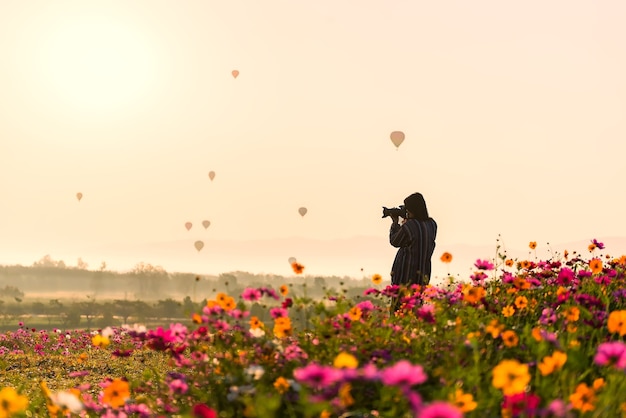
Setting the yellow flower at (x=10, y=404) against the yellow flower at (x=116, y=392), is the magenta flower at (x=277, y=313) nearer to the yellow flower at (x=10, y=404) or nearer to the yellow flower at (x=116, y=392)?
the yellow flower at (x=116, y=392)

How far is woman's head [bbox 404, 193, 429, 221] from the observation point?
11.2 m

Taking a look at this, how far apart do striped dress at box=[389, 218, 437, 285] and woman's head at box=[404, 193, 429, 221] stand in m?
0.10

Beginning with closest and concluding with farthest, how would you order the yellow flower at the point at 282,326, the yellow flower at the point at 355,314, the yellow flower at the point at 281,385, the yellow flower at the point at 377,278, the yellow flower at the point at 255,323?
the yellow flower at the point at 281,385
the yellow flower at the point at 282,326
the yellow flower at the point at 255,323
the yellow flower at the point at 355,314
the yellow flower at the point at 377,278

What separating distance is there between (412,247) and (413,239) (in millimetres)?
138

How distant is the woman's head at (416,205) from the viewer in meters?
11.2

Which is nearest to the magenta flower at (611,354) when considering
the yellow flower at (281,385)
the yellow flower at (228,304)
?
the yellow flower at (281,385)

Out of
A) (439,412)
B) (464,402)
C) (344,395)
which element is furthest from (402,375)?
(464,402)

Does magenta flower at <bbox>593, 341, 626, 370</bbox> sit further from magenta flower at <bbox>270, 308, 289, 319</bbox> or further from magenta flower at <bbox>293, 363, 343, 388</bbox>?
magenta flower at <bbox>270, 308, 289, 319</bbox>

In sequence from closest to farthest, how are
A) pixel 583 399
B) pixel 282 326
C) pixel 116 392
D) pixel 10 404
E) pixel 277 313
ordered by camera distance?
pixel 10 404
pixel 583 399
pixel 116 392
pixel 282 326
pixel 277 313

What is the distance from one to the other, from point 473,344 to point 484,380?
577mm

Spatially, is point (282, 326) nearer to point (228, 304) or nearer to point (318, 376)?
point (228, 304)

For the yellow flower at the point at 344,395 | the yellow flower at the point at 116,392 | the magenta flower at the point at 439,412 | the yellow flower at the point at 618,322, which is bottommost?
the yellow flower at the point at 116,392

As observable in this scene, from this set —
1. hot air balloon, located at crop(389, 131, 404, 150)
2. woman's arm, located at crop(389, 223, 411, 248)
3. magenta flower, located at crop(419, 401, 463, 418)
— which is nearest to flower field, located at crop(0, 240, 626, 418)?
magenta flower, located at crop(419, 401, 463, 418)

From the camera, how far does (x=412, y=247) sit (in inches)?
441
